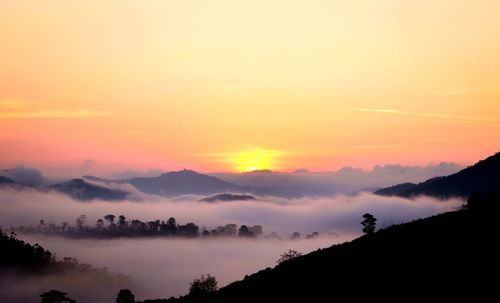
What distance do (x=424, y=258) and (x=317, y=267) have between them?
75.7 ft

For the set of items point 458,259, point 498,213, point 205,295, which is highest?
point 498,213

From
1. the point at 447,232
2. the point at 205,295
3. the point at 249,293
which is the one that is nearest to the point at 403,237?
the point at 447,232

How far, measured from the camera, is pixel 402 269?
2281 inches

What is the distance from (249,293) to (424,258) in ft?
100

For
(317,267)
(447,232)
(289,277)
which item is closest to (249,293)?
(289,277)

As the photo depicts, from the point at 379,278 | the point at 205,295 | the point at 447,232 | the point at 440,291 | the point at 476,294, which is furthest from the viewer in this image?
the point at 205,295

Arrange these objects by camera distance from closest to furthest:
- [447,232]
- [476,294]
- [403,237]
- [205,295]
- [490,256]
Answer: [476,294]
[490,256]
[447,232]
[403,237]
[205,295]

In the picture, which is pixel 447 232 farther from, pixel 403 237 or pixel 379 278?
pixel 379 278

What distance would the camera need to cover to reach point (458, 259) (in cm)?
5431

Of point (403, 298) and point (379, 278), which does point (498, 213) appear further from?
point (403, 298)

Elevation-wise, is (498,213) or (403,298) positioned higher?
(498,213)

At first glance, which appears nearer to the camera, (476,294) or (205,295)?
(476,294)

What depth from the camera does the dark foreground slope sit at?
48916 millimetres

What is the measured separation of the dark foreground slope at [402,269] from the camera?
4892 cm
